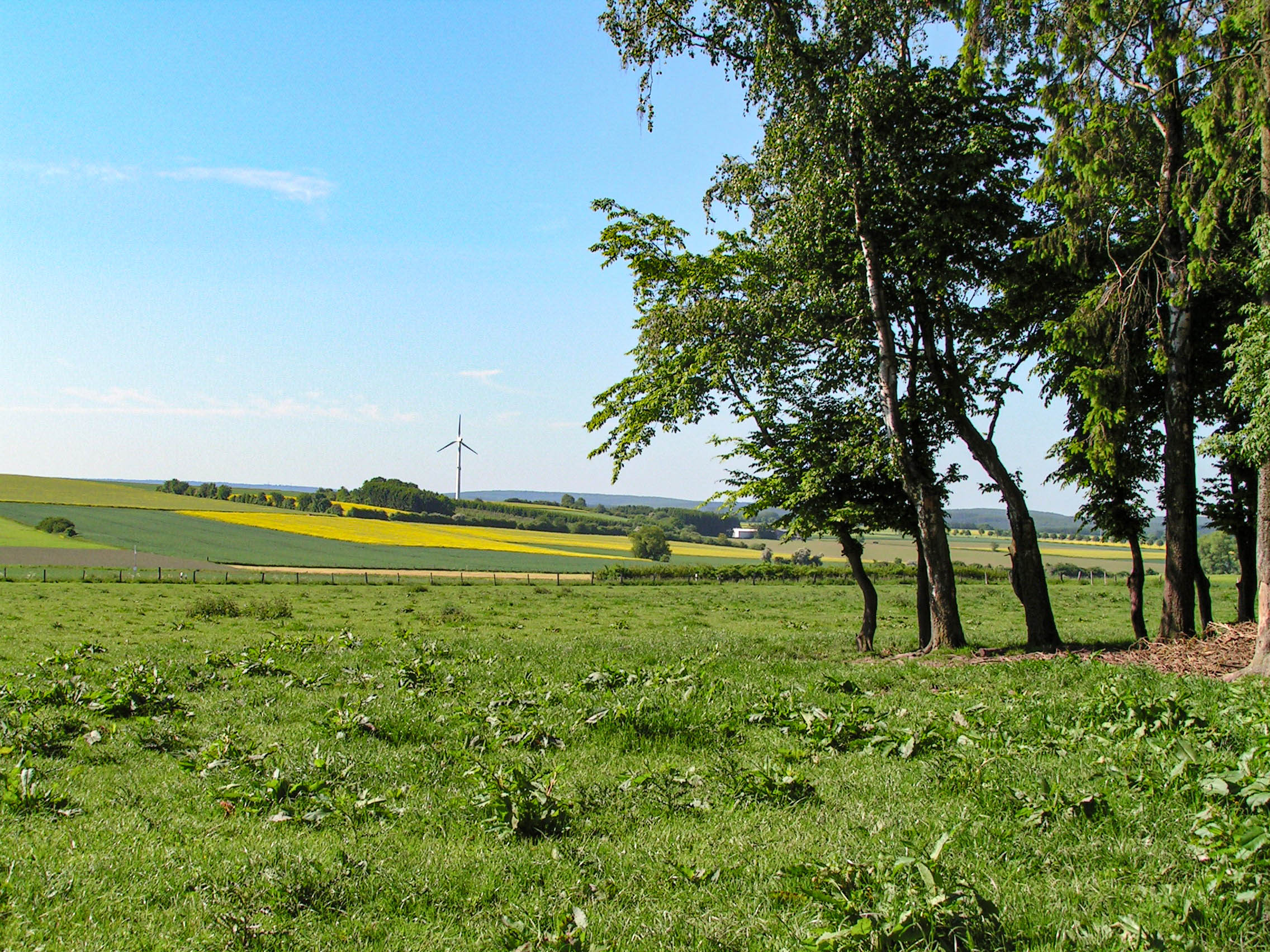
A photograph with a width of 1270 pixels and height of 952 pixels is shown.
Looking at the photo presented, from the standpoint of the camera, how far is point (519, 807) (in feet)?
21.6

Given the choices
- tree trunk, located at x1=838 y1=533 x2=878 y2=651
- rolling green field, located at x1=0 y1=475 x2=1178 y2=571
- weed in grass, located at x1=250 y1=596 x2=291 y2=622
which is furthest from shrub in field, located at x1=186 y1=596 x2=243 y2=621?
rolling green field, located at x1=0 y1=475 x2=1178 y2=571

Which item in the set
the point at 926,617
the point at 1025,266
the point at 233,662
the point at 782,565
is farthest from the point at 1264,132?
the point at 782,565

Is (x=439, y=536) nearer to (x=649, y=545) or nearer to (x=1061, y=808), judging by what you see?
(x=649, y=545)

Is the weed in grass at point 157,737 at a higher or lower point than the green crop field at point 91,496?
lower

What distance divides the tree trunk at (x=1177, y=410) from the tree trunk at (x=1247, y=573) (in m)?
5.14

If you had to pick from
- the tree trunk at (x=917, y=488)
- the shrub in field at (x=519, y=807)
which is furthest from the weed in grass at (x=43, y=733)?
the tree trunk at (x=917, y=488)

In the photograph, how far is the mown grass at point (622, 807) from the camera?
4.80m

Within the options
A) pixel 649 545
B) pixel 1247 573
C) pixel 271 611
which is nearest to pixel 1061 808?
pixel 1247 573

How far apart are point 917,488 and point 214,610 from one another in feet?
92.4

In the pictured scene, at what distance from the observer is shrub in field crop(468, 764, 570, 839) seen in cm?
653

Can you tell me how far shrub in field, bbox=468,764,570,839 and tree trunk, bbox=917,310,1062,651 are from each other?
15.1 m

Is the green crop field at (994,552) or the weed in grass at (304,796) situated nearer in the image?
the weed in grass at (304,796)

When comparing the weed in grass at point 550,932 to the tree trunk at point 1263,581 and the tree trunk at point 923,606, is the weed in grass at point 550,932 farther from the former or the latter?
the tree trunk at point 923,606

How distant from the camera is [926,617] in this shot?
21.3m
